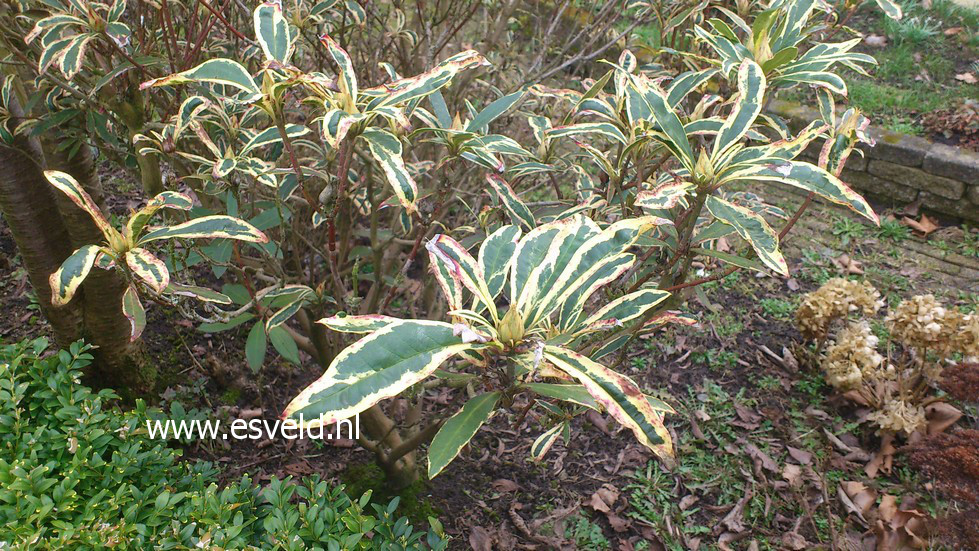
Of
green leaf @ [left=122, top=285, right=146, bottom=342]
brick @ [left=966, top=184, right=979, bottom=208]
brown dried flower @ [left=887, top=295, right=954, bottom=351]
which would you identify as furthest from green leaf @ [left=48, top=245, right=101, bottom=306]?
brick @ [left=966, top=184, right=979, bottom=208]

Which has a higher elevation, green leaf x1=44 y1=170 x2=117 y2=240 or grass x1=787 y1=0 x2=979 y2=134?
green leaf x1=44 y1=170 x2=117 y2=240

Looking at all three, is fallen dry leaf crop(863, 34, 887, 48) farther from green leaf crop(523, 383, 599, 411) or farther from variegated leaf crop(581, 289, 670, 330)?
green leaf crop(523, 383, 599, 411)

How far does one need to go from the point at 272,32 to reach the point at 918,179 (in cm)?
416

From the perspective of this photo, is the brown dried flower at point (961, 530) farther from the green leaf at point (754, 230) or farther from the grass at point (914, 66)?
the grass at point (914, 66)

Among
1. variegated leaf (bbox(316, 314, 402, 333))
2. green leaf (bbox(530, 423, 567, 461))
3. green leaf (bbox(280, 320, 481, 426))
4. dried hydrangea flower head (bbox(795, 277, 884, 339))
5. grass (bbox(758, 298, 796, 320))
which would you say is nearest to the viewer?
green leaf (bbox(280, 320, 481, 426))

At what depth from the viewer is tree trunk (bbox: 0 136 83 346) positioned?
2031mm

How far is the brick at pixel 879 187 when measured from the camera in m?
4.19

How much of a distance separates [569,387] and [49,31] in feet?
5.21

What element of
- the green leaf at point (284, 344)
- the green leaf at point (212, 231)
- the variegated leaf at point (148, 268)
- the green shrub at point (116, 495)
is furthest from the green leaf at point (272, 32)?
the green shrub at point (116, 495)

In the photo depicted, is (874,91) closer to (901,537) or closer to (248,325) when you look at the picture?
(901,537)

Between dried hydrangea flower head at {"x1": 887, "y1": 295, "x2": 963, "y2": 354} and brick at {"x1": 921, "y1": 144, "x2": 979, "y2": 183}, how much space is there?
1.79 m

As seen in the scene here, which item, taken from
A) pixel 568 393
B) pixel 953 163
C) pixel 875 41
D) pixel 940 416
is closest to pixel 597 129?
pixel 568 393

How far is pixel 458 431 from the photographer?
1.19 m

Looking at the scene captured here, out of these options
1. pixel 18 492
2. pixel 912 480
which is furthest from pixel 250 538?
pixel 912 480
